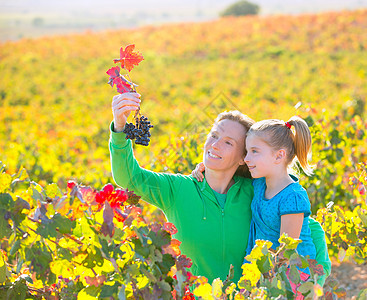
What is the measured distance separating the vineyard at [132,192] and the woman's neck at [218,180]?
0.42 m

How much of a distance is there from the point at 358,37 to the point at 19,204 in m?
21.2

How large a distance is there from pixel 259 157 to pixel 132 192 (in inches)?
25.9

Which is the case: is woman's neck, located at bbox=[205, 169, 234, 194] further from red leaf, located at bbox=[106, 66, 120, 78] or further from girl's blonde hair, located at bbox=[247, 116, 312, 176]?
red leaf, located at bbox=[106, 66, 120, 78]

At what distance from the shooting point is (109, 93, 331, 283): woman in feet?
6.00

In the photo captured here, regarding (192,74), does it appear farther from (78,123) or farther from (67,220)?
(67,220)

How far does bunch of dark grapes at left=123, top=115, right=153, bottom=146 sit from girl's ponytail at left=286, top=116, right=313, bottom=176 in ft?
2.12

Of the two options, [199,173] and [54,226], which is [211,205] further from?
[54,226]

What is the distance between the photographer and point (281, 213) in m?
1.73

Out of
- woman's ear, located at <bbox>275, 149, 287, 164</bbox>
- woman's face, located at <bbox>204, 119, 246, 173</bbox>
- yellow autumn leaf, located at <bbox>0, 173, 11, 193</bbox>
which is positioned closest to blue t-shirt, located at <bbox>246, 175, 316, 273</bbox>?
woman's ear, located at <bbox>275, 149, 287, 164</bbox>

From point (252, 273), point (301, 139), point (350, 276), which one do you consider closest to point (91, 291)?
point (252, 273)

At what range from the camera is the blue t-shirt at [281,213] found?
1727mm

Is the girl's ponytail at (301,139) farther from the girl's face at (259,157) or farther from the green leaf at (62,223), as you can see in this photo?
the green leaf at (62,223)

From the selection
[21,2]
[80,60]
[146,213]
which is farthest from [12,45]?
[21,2]

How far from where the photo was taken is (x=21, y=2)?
161875 mm
